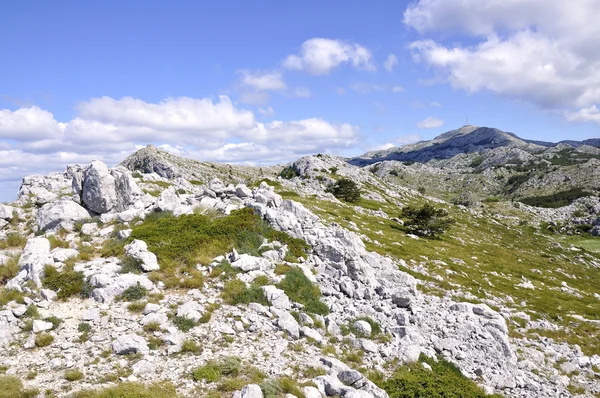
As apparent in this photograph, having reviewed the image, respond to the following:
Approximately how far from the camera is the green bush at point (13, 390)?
33.2ft

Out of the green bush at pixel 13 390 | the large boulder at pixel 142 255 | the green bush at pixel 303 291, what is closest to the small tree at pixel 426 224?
the green bush at pixel 303 291

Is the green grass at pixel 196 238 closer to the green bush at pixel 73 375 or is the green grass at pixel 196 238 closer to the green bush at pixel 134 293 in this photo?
the green bush at pixel 134 293

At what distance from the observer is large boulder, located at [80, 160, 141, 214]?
2623 centimetres

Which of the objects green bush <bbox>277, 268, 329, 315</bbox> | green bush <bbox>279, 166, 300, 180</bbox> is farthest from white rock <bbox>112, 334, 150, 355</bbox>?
green bush <bbox>279, 166, 300, 180</bbox>

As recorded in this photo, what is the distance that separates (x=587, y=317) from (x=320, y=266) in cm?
3035

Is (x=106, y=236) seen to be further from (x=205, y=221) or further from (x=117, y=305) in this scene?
(x=117, y=305)

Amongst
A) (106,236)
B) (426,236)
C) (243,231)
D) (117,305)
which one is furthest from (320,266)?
(426,236)

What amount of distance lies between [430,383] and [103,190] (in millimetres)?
25778

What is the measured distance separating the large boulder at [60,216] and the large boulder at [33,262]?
3528 mm

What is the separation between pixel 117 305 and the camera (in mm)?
15859

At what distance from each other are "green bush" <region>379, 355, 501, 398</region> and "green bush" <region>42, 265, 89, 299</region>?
49.1ft

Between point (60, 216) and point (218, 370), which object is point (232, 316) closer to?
point (218, 370)

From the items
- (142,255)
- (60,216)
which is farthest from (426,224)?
(60,216)

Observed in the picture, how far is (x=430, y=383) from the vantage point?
14.2 metres
